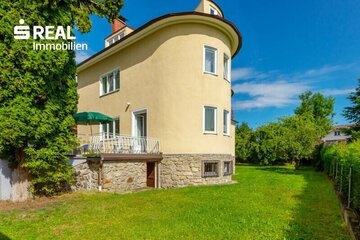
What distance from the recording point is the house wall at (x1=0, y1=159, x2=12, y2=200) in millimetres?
8766

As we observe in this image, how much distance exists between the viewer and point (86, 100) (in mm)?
18172

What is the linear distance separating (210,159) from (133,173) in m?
3.93

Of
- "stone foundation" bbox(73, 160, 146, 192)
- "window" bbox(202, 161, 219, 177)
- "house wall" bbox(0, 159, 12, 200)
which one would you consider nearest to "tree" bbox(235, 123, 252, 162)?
"window" bbox(202, 161, 219, 177)

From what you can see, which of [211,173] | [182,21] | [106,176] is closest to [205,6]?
[182,21]

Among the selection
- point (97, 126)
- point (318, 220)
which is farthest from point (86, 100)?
point (318, 220)

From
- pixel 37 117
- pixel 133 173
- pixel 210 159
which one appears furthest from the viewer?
pixel 210 159

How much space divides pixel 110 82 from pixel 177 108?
250 inches

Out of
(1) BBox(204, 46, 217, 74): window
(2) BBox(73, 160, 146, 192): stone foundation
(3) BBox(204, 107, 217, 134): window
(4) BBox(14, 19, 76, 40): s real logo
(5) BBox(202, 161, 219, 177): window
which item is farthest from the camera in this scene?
(1) BBox(204, 46, 217, 74): window

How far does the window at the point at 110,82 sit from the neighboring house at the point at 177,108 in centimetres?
200

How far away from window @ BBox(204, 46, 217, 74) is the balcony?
15.6 ft

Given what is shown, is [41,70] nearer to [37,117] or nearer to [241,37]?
[37,117]

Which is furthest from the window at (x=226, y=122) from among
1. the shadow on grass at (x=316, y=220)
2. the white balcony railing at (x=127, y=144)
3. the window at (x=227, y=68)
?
the shadow on grass at (x=316, y=220)

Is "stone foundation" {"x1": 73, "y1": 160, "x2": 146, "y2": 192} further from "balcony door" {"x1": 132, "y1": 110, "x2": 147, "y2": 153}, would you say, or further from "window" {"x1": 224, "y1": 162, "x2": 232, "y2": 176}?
"window" {"x1": 224, "y1": 162, "x2": 232, "y2": 176}

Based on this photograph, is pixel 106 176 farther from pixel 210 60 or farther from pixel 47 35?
pixel 210 60
